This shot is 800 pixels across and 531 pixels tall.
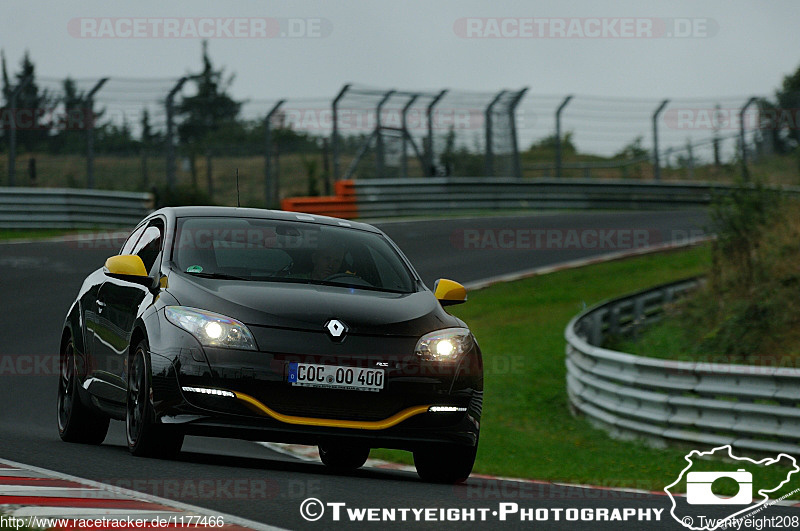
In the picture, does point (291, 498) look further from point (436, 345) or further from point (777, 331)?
point (777, 331)

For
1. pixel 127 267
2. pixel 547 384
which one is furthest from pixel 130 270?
pixel 547 384

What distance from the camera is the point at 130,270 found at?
7.49 meters

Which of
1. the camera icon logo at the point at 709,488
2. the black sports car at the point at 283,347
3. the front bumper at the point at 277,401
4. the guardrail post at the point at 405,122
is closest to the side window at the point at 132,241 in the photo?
the black sports car at the point at 283,347

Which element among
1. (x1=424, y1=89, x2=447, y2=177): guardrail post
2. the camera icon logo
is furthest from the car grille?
(x1=424, y1=89, x2=447, y2=177): guardrail post

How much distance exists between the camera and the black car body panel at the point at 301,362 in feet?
22.3

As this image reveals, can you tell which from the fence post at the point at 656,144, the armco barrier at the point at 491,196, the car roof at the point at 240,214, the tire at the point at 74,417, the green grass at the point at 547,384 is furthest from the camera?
the fence post at the point at 656,144

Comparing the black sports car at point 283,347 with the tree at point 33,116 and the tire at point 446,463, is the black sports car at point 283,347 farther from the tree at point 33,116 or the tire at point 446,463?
the tree at point 33,116

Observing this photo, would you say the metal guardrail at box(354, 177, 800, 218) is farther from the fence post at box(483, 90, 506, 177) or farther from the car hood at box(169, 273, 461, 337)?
the car hood at box(169, 273, 461, 337)

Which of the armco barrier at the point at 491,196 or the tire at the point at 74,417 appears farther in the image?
the armco barrier at the point at 491,196

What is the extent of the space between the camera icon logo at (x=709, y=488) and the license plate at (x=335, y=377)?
188 centimetres

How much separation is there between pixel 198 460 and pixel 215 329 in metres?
1.22

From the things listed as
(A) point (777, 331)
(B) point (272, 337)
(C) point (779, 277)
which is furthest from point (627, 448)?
(B) point (272, 337)

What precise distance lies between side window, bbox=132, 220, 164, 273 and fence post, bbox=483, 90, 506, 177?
907 inches

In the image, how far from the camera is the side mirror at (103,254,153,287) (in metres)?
7.49
